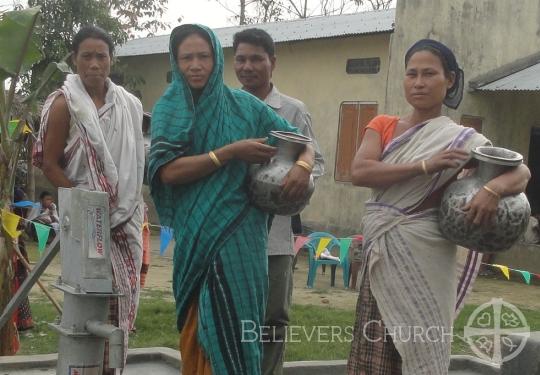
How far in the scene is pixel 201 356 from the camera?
3346mm

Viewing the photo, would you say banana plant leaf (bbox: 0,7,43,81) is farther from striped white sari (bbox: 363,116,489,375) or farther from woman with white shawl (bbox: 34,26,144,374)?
striped white sari (bbox: 363,116,489,375)

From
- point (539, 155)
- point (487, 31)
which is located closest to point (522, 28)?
point (487, 31)

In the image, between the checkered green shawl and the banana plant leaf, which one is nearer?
the checkered green shawl

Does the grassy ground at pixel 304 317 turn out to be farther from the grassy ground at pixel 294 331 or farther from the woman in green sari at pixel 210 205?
the woman in green sari at pixel 210 205

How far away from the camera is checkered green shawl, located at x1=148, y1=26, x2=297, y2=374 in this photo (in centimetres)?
331

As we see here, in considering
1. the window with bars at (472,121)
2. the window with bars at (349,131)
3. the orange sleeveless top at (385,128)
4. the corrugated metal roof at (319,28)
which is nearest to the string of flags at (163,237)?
the orange sleeveless top at (385,128)

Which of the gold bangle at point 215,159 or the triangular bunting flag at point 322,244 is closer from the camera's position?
the gold bangle at point 215,159

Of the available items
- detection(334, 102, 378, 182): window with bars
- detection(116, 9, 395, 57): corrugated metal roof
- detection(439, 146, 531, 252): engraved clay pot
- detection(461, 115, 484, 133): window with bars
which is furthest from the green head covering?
detection(334, 102, 378, 182): window with bars

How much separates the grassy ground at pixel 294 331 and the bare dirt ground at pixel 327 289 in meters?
1.02

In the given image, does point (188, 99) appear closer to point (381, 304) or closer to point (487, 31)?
point (381, 304)

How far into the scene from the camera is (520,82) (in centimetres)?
1317

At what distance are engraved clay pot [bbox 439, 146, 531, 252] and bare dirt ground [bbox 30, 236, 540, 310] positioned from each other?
6.02 metres

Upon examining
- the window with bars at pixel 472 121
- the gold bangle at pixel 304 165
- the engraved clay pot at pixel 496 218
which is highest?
the window with bars at pixel 472 121

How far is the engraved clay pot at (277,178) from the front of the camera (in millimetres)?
3301
